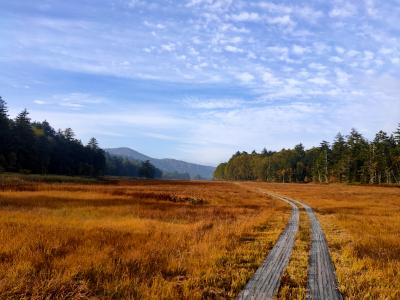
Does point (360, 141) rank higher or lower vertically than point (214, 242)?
higher

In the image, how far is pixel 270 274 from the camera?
9.77 m

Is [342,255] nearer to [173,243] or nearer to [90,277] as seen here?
[173,243]

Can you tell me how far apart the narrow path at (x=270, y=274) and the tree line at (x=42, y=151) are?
228 feet

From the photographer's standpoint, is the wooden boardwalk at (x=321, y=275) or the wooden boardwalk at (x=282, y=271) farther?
the wooden boardwalk at (x=321, y=275)

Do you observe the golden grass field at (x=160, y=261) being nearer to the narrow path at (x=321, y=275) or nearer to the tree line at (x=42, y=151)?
the narrow path at (x=321, y=275)

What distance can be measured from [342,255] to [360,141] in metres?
112

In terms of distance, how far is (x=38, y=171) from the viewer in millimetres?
97812

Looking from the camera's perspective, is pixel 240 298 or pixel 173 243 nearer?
pixel 240 298

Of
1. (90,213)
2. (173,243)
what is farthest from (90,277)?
(90,213)

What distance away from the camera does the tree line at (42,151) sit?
84.1 m

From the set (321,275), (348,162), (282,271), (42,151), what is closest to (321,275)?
(321,275)

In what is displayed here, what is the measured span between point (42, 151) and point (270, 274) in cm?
9734

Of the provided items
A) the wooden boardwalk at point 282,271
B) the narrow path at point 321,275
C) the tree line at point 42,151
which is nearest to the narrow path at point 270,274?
the wooden boardwalk at point 282,271

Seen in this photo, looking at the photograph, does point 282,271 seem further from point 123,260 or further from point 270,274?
point 123,260
